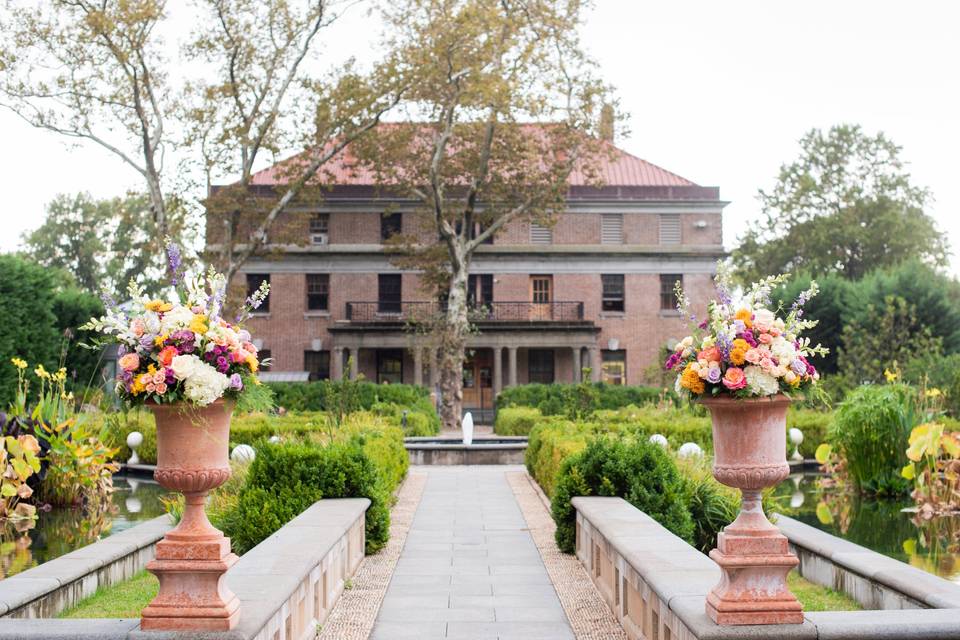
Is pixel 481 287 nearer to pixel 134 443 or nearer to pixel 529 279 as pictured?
pixel 529 279

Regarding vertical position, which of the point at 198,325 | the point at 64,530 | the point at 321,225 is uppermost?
the point at 321,225

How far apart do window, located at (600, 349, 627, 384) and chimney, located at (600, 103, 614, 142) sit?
12.9 meters

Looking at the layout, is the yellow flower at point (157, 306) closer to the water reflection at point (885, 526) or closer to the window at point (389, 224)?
the water reflection at point (885, 526)

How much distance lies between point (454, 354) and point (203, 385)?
27.4 metres

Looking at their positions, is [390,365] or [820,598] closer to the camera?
[820,598]

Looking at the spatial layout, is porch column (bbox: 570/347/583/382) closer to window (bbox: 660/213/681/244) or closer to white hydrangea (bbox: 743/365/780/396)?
window (bbox: 660/213/681/244)

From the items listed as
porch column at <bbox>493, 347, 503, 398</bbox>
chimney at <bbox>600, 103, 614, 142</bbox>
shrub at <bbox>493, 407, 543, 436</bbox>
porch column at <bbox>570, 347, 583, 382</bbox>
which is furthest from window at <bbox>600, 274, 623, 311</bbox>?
shrub at <bbox>493, 407, 543, 436</bbox>

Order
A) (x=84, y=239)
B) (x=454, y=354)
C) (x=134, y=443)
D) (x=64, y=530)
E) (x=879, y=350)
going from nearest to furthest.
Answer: (x=64, y=530) < (x=134, y=443) < (x=879, y=350) < (x=454, y=354) < (x=84, y=239)

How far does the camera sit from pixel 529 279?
43344 mm

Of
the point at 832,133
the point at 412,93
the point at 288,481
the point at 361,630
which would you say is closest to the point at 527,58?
the point at 412,93

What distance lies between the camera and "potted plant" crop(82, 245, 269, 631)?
470 centimetres

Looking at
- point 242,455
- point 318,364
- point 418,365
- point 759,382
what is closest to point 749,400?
point 759,382

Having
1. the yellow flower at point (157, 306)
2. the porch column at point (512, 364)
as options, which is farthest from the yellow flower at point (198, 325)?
the porch column at point (512, 364)

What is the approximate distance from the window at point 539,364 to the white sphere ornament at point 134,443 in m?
25.3
